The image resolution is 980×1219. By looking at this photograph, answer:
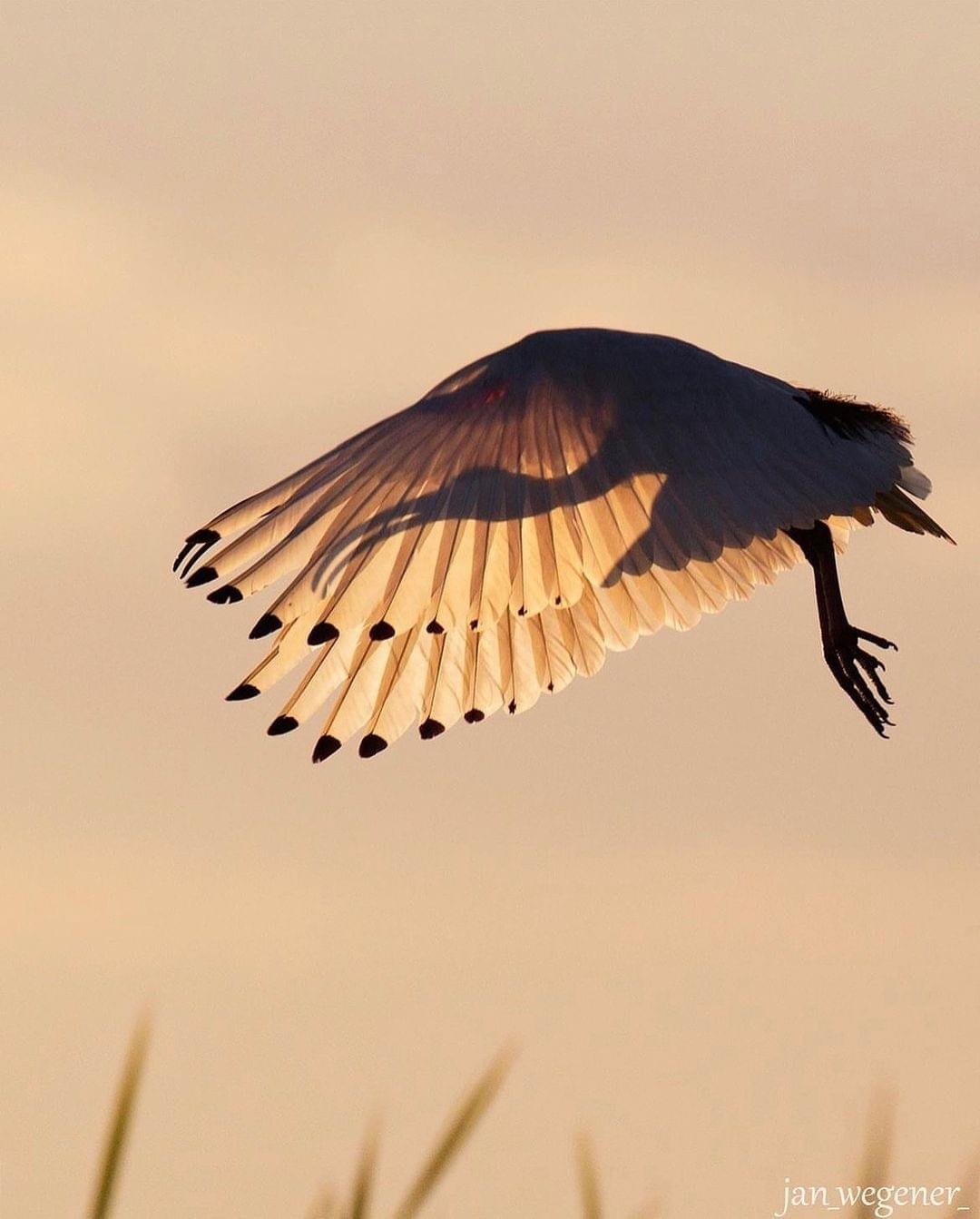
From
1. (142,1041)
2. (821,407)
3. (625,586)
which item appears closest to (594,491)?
(625,586)

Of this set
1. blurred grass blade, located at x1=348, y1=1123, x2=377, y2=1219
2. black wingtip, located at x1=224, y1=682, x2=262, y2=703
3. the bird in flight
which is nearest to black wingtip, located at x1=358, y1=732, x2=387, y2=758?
the bird in flight

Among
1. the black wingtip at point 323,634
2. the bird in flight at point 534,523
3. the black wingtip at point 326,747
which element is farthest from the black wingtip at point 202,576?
the black wingtip at point 326,747

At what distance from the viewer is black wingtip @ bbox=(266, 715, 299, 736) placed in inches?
313

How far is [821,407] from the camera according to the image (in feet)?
31.0

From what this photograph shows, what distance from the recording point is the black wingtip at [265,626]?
736cm

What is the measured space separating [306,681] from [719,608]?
1653 millimetres

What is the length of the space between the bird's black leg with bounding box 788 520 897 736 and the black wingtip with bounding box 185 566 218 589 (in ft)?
9.92

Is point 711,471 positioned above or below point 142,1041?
above

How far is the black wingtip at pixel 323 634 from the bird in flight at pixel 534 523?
0.04ft

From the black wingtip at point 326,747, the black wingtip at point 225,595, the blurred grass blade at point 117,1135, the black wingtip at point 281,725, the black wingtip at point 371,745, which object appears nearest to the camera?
the blurred grass blade at point 117,1135

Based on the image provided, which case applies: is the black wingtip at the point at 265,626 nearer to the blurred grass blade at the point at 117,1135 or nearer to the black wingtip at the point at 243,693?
the black wingtip at the point at 243,693

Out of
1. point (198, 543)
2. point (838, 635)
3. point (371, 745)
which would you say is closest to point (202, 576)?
point (198, 543)

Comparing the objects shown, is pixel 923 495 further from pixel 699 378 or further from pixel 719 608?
pixel 719 608

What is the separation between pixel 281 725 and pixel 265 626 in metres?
→ 0.81
